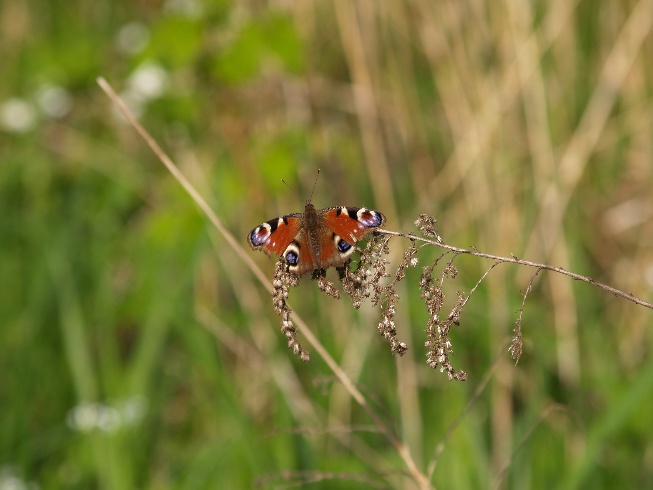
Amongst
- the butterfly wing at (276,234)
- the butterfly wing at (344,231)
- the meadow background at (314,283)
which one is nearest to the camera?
the butterfly wing at (344,231)

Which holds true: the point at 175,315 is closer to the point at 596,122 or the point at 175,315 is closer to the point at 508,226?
the point at 508,226

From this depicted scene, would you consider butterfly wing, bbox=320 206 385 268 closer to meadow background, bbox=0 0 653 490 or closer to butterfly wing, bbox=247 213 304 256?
butterfly wing, bbox=247 213 304 256

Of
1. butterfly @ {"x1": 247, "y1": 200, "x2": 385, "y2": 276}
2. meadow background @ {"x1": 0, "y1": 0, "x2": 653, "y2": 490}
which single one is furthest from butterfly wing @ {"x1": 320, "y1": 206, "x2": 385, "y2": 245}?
meadow background @ {"x1": 0, "y1": 0, "x2": 653, "y2": 490}

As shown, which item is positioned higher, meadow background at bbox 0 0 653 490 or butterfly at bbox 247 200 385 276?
meadow background at bbox 0 0 653 490

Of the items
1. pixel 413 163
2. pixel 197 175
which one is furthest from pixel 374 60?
pixel 197 175

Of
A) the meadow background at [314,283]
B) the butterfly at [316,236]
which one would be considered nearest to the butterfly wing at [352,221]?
the butterfly at [316,236]

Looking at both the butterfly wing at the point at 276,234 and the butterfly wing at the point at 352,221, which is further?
the butterfly wing at the point at 276,234

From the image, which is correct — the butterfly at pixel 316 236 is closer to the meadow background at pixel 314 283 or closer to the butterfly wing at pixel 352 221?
the butterfly wing at pixel 352 221

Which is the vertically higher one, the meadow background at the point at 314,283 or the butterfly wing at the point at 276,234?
the meadow background at the point at 314,283
